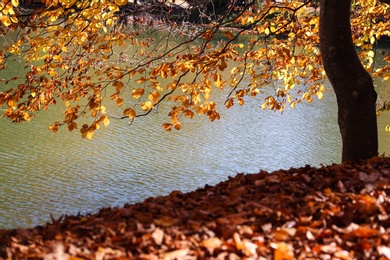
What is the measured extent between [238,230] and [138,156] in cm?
800

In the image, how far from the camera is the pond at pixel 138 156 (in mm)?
8461

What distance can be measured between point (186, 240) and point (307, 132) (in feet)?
35.4

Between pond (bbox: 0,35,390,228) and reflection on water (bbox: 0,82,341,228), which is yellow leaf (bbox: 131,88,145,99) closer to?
pond (bbox: 0,35,390,228)

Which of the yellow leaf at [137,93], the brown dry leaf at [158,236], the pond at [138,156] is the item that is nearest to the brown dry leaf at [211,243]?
the brown dry leaf at [158,236]

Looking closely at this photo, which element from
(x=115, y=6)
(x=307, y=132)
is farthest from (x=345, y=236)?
(x=307, y=132)

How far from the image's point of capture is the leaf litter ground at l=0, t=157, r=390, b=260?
92.7 inches

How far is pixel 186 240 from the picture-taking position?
2.42m

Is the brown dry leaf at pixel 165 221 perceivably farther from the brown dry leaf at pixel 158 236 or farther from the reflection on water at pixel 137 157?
the reflection on water at pixel 137 157

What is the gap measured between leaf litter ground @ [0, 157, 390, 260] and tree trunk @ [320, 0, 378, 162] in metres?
1.21

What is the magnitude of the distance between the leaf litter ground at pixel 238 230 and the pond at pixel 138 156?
15.8 feet

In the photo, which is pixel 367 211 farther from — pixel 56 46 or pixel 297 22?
pixel 297 22

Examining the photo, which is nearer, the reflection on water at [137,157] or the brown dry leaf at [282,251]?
the brown dry leaf at [282,251]

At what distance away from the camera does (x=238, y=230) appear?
2516 mm

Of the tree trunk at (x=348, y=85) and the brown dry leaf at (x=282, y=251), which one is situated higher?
the tree trunk at (x=348, y=85)
